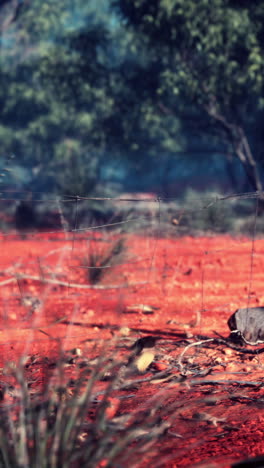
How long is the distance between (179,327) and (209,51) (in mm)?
10381

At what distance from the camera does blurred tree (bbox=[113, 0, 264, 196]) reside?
1323 centimetres

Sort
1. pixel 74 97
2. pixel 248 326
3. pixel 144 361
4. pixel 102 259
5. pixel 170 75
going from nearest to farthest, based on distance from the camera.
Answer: pixel 144 361 < pixel 248 326 < pixel 102 259 < pixel 170 75 < pixel 74 97

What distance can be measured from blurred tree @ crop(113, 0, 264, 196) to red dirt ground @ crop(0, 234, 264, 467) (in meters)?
5.40

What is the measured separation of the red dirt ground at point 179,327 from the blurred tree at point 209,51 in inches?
212

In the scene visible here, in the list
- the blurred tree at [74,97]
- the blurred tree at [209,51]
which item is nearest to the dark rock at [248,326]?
the blurred tree at [209,51]

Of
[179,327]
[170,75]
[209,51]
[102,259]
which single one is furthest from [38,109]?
[179,327]

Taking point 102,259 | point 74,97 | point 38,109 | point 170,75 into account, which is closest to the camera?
point 102,259

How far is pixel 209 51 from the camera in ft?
46.4

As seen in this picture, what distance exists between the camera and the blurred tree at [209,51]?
13.2 meters

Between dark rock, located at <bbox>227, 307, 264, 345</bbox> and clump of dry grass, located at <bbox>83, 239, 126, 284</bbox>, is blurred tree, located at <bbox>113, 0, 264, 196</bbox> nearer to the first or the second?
clump of dry grass, located at <bbox>83, 239, 126, 284</bbox>

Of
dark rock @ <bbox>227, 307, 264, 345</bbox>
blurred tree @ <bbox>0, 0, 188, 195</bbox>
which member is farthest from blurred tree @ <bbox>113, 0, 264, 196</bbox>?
dark rock @ <bbox>227, 307, 264, 345</bbox>

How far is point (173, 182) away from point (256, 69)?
26.3 metres

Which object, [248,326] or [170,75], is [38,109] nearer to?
[170,75]

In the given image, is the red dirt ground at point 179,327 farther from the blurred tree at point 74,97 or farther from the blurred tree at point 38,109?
the blurred tree at point 38,109
